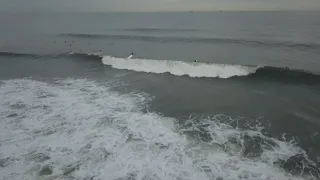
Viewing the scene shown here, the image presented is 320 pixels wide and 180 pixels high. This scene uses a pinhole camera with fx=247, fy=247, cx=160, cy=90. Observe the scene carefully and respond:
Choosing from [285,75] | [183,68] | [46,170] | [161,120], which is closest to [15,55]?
[183,68]

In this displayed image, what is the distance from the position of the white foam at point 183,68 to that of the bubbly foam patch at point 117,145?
6.62m

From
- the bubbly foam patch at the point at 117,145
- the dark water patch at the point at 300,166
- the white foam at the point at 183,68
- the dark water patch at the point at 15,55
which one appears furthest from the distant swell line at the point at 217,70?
the dark water patch at the point at 300,166

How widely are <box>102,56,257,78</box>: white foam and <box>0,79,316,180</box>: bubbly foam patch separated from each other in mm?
6616

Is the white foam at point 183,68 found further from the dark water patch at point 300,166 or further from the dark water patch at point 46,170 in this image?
the dark water patch at point 46,170

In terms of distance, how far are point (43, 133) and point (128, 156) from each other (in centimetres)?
335

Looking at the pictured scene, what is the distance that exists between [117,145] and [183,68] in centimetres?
1093

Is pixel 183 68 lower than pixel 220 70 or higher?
lower

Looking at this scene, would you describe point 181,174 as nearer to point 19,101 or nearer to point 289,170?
point 289,170

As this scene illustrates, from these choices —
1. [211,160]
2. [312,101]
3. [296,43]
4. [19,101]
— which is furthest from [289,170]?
[296,43]

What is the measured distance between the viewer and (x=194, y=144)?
7.78 meters

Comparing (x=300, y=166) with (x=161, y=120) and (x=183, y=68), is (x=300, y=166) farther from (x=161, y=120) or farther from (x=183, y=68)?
(x=183, y=68)

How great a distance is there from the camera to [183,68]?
17.7m

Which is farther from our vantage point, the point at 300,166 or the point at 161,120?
the point at 161,120

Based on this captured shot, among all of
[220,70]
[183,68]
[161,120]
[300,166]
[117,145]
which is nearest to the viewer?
[300,166]
